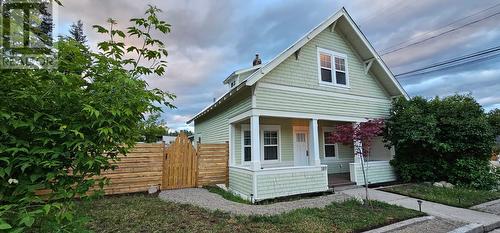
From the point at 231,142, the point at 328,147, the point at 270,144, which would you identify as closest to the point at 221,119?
the point at 231,142

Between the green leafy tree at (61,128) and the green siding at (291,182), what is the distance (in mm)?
5988

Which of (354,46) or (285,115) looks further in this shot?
(354,46)

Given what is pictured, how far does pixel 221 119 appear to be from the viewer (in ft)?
38.3

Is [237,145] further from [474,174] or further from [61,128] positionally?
[474,174]

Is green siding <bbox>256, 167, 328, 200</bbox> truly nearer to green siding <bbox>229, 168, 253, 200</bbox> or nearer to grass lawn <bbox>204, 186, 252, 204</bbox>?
green siding <bbox>229, 168, 253, 200</bbox>

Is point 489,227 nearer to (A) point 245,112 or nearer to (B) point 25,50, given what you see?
(A) point 245,112

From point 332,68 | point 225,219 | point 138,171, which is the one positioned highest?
point 332,68

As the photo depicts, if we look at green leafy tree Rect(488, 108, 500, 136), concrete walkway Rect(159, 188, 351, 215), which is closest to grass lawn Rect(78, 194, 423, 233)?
concrete walkway Rect(159, 188, 351, 215)

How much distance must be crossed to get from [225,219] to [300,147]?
6715 mm

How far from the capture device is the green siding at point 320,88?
348 inches

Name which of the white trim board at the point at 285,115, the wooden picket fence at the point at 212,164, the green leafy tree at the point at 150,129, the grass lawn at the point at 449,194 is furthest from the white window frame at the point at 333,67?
the green leafy tree at the point at 150,129

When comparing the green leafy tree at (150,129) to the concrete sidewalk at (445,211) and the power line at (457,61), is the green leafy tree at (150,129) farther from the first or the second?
the power line at (457,61)

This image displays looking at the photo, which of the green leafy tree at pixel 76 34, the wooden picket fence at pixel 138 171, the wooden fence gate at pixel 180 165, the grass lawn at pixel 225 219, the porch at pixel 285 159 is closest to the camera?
the green leafy tree at pixel 76 34

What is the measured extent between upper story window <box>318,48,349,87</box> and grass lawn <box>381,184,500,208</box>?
15.3 ft
